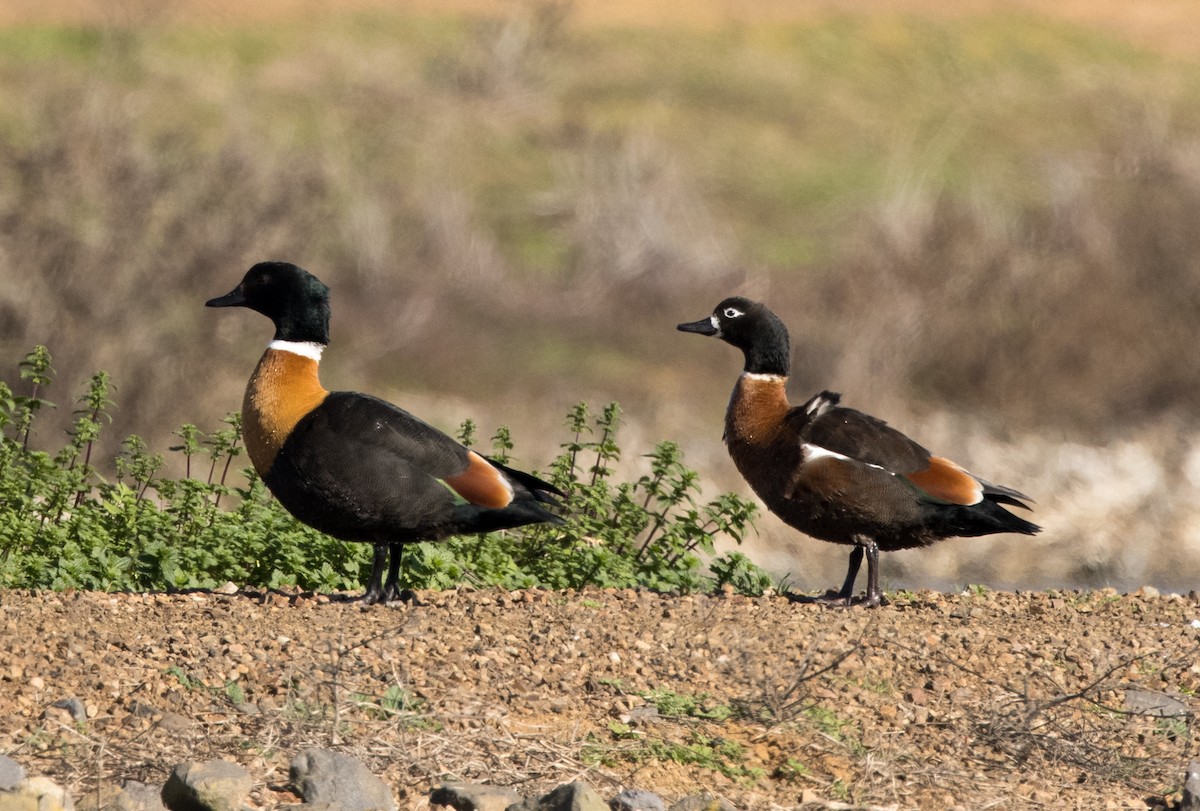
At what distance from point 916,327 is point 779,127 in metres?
7.82

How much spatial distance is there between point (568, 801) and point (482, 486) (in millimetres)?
2628

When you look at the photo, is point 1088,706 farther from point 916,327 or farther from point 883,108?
point 883,108

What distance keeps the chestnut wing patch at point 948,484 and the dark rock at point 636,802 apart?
319cm

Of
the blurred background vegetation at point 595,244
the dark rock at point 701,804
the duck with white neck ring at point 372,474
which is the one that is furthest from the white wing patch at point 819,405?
the blurred background vegetation at point 595,244

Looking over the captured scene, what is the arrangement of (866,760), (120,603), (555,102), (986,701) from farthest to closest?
(555,102)
(120,603)
(986,701)
(866,760)

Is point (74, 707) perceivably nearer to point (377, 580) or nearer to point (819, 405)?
point (377, 580)

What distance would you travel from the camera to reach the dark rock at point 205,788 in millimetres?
4234

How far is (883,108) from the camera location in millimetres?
23969

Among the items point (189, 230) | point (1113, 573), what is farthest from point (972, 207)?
point (189, 230)

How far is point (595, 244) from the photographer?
55.4 ft

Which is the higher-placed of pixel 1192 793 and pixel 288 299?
pixel 288 299

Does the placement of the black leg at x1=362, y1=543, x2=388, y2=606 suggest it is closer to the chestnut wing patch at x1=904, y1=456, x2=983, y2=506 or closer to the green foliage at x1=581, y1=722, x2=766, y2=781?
the green foliage at x1=581, y1=722, x2=766, y2=781

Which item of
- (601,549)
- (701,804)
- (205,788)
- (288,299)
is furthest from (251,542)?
(701,804)

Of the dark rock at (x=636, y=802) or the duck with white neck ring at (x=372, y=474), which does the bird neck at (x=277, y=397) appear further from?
the dark rock at (x=636, y=802)
